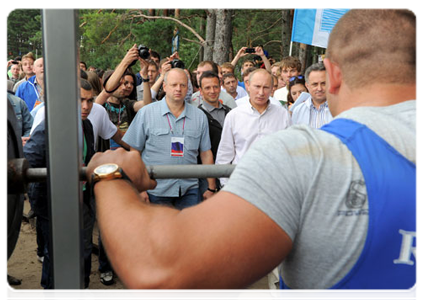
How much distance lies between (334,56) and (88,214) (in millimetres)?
2908

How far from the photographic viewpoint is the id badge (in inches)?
157

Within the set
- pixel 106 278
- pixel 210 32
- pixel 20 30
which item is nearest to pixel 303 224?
pixel 106 278

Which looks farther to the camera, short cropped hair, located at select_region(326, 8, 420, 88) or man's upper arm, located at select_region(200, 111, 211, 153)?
man's upper arm, located at select_region(200, 111, 211, 153)

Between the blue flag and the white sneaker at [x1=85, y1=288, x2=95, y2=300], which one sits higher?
the blue flag

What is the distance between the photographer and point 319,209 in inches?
37.4

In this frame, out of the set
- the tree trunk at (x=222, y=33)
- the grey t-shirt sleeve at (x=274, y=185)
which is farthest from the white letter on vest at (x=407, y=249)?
the tree trunk at (x=222, y=33)

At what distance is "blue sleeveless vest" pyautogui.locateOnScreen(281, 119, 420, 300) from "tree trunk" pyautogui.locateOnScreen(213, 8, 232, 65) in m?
9.29

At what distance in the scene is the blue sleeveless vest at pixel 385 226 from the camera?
94cm

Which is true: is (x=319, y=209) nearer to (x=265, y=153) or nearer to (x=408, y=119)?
(x=265, y=153)

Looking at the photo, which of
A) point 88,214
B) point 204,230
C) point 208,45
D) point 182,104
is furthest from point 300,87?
point 208,45

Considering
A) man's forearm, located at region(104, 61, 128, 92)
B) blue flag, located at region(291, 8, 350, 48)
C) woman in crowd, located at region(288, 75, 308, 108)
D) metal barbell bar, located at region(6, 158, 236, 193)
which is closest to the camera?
metal barbell bar, located at region(6, 158, 236, 193)

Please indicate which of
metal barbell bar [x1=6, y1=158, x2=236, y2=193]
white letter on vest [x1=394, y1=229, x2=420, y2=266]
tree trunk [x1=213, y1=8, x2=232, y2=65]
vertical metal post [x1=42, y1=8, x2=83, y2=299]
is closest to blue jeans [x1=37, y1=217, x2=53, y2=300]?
metal barbell bar [x1=6, y1=158, x2=236, y2=193]

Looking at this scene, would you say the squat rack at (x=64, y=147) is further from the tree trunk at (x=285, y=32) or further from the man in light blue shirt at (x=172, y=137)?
the tree trunk at (x=285, y=32)

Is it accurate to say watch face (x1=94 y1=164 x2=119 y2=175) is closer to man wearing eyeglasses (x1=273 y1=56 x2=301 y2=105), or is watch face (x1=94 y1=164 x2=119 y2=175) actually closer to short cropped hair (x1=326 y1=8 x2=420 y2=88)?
short cropped hair (x1=326 y1=8 x2=420 y2=88)
